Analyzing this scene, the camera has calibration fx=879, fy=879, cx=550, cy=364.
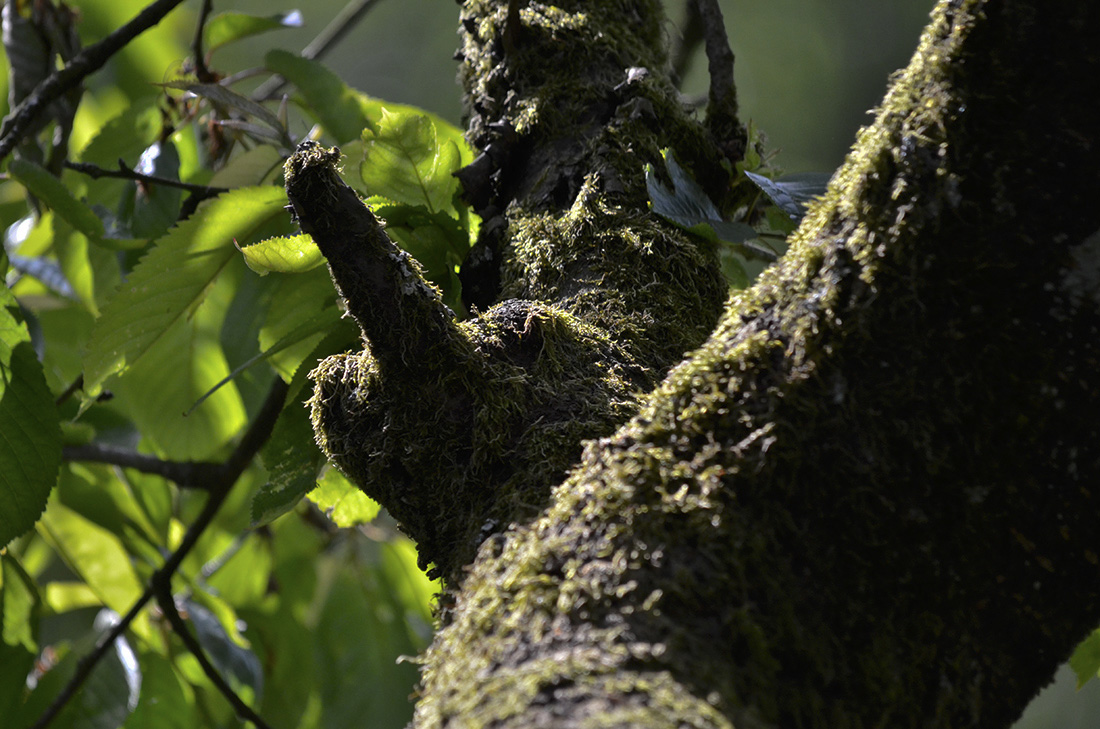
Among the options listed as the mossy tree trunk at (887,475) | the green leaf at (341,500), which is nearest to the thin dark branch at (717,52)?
the mossy tree trunk at (887,475)

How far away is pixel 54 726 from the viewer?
1.68 meters

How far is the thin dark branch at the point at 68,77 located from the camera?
4.31ft

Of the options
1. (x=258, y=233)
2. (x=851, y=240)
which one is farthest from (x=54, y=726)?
(x=851, y=240)

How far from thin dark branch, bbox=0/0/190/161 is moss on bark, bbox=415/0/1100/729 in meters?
1.15

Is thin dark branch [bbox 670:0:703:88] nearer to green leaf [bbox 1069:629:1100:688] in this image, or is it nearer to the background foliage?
the background foliage

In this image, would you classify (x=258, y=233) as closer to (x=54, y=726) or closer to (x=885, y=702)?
(x=885, y=702)

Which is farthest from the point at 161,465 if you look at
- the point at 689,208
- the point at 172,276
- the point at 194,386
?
the point at 689,208

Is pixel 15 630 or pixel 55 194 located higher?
pixel 55 194

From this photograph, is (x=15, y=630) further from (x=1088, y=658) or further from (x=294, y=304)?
(x=1088, y=658)

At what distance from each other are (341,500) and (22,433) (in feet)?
1.48

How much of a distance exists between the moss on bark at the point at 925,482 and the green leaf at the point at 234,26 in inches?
56.7

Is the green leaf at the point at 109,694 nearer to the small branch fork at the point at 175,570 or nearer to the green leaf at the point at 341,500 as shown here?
the small branch fork at the point at 175,570

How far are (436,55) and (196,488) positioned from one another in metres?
9.66

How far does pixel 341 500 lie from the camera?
1.17 meters
